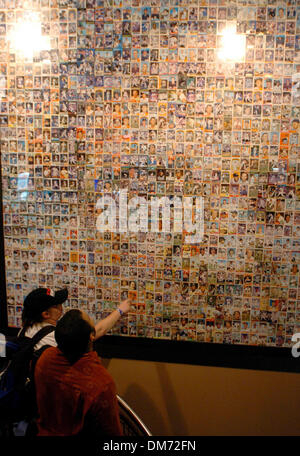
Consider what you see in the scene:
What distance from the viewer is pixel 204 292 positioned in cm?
233

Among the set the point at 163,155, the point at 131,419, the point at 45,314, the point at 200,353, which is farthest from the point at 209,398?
the point at 163,155

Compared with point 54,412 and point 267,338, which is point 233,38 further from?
point 54,412

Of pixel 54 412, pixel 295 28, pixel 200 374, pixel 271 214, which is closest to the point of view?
pixel 54 412

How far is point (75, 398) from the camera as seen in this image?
132 cm

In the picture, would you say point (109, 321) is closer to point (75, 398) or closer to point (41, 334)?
point (41, 334)

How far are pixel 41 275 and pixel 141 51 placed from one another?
1.59 meters

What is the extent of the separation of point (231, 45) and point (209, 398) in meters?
2.21

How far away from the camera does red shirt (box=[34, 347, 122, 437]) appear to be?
1.33 m

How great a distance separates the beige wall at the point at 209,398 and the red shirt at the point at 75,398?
1.09m

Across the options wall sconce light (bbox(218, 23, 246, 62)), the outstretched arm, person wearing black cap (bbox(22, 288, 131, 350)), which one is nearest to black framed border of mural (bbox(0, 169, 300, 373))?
the outstretched arm

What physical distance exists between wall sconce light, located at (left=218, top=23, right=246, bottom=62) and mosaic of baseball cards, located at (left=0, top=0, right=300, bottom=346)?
30 mm

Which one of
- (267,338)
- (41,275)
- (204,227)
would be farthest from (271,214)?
(41,275)

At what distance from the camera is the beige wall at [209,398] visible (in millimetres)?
2268

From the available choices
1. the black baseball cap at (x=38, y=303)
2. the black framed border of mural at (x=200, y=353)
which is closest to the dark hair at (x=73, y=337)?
the black baseball cap at (x=38, y=303)
